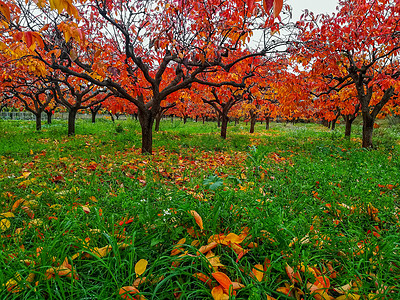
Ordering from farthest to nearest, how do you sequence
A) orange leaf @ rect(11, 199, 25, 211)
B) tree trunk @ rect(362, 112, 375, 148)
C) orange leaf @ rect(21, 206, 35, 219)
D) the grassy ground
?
tree trunk @ rect(362, 112, 375, 148), orange leaf @ rect(11, 199, 25, 211), orange leaf @ rect(21, 206, 35, 219), the grassy ground

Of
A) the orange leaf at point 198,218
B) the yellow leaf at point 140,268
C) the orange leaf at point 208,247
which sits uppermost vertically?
the orange leaf at point 198,218

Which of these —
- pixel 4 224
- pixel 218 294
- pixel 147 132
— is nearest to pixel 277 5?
pixel 218 294

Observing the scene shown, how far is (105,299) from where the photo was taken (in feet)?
3.85

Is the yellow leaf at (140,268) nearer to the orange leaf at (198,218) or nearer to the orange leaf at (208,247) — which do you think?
the orange leaf at (208,247)

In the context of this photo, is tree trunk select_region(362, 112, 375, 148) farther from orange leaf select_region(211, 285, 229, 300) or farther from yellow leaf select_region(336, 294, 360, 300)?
orange leaf select_region(211, 285, 229, 300)

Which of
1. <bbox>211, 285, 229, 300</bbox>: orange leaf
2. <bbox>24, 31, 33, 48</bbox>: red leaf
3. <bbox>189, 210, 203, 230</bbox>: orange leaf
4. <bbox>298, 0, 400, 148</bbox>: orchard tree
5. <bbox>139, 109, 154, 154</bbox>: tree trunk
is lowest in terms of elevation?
<bbox>211, 285, 229, 300</bbox>: orange leaf

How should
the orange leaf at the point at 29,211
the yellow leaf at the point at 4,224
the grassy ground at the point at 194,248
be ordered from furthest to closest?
the orange leaf at the point at 29,211
the yellow leaf at the point at 4,224
the grassy ground at the point at 194,248

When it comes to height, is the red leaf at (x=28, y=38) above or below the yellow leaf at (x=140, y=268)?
above

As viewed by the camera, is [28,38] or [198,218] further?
[28,38]

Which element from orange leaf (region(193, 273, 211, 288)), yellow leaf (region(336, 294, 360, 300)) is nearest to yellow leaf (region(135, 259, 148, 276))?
orange leaf (region(193, 273, 211, 288))

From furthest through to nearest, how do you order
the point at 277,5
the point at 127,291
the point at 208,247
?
the point at 208,247 < the point at 277,5 < the point at 127,291

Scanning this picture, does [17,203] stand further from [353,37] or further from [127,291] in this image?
[353,37]

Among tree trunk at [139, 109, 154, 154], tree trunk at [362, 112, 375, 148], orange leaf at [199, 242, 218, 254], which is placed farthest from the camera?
tree trunk at [362, 112, 375, 148]

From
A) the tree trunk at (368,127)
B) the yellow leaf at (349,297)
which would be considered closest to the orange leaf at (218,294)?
the yellow leaf at (349,297)
